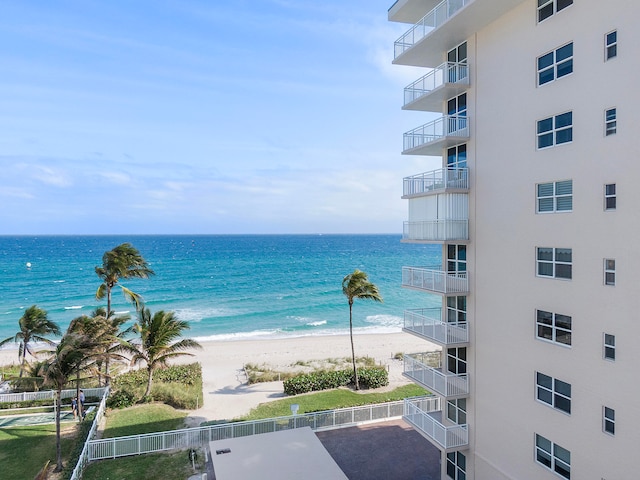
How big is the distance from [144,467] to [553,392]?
14720mm

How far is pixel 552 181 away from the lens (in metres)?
11.7

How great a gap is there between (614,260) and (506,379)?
5194 millimetres

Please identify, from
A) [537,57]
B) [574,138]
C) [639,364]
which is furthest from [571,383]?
[537,57]

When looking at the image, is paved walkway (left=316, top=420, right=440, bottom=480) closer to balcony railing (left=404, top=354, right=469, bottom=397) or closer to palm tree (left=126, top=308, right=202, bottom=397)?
balcony railing (left=404, top=354, right=469, bottom=397)

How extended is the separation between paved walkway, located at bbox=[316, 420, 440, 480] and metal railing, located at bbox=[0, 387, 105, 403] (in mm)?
12944

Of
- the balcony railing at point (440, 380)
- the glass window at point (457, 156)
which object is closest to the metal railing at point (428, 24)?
the glass window at point (457, 156)

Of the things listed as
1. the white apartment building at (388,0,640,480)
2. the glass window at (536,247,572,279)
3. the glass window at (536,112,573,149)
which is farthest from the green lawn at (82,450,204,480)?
the glass window at (536,112,573,149)

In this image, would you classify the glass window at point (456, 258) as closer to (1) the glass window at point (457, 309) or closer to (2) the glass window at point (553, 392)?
(1) the glass window at point (457, 309)

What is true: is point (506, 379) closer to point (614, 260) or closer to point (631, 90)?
point (614, 260)

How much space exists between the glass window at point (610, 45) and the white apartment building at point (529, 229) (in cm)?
3

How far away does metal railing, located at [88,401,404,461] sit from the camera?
17.5m

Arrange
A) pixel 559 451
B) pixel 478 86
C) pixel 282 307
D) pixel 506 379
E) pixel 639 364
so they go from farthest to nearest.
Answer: pixel 282 307
pixel 478 86
pixel 506 379
pixel 559 451
pixel 639 364

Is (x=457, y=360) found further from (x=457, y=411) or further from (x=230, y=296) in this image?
(x=230, y=296)

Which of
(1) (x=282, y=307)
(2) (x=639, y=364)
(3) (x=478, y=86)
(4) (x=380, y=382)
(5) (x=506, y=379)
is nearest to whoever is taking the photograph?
(2) (x=639, y=364)
